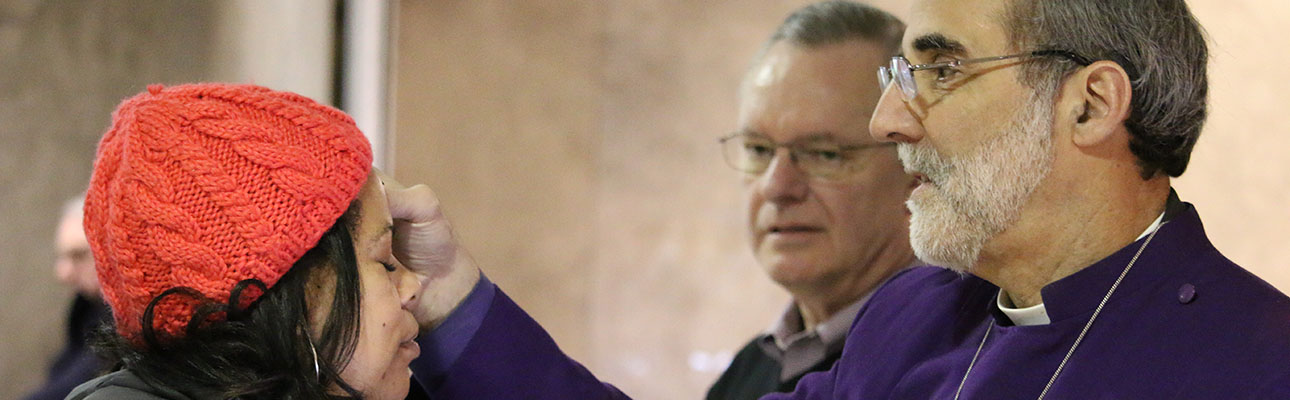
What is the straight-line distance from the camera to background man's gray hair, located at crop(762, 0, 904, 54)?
2.41 metres

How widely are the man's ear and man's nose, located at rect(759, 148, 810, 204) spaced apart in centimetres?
87

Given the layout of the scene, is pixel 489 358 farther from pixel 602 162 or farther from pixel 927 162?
pixel 602 162

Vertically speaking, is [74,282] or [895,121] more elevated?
[895,121]

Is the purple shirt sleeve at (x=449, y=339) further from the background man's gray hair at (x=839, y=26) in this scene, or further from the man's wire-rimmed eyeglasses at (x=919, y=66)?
the background man's gray hair at (x=839, y=26)

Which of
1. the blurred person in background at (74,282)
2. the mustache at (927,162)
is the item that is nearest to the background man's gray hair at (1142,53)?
the mustache at (927,162)

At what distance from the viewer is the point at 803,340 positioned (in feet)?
7.79

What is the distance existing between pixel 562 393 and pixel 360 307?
0.52 metres

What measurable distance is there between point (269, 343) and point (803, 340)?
1.23m

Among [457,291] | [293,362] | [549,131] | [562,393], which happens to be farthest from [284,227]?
[549,131]

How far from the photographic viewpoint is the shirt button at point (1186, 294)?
1.42 m

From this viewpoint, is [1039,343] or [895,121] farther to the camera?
[895,121]

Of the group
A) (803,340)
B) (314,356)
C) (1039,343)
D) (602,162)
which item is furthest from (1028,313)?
(602,162)

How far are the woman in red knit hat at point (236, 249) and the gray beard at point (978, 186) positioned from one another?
0.74 metres

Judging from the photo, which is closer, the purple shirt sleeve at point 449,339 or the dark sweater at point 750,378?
the purple shirt sleeve at point 449,339
